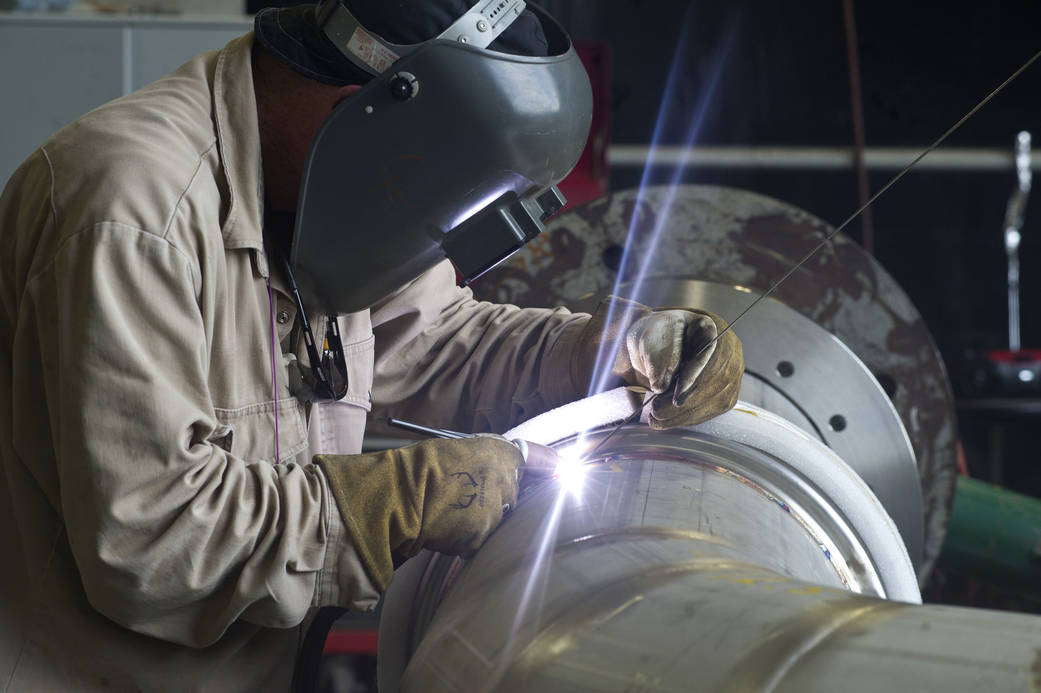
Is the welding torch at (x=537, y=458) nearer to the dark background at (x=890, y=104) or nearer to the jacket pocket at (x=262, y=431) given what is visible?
the jacket pocket at (x=262, y=431)

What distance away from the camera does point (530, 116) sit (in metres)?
0.99

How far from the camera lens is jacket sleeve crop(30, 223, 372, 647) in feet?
2.64

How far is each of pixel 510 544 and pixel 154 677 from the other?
418mm

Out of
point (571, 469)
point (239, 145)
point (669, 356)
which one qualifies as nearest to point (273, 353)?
point (239, 145)

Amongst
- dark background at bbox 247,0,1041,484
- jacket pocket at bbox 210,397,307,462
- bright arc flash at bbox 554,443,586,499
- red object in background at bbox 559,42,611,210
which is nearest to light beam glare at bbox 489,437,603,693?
bright arc flash at bbox 554,443,586,499

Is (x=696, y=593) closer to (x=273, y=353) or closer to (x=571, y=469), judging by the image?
(x=571, y=469)

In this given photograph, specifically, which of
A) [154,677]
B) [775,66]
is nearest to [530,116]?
[154,677]

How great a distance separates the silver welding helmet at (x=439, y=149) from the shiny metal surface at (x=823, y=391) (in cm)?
46

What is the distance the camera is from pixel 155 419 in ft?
2.68

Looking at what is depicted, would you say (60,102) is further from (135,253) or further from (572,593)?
(572,593)

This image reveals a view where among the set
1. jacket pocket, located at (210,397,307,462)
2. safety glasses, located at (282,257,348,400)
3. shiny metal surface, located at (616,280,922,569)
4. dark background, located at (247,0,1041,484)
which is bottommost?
jacket pocket, located at (210,397,307,462)

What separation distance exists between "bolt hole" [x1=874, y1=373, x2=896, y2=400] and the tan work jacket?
1.06m

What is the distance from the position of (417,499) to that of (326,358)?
0.91 ft

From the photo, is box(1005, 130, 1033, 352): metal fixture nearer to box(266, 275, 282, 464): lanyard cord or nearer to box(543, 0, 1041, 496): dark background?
box(543, 0, 1041, 496): dark background
